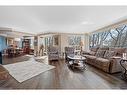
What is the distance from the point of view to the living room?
3590 mm

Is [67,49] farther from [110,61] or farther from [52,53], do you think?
[110,61]

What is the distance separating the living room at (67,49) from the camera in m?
3.59

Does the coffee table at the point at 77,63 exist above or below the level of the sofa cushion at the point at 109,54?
below

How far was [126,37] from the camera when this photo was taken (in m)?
5.93

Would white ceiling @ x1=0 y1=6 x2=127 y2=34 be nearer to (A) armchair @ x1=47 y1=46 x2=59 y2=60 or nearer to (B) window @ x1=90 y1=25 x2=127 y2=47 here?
(B) window @ x1=90 y1=25 x2=127 y2=47

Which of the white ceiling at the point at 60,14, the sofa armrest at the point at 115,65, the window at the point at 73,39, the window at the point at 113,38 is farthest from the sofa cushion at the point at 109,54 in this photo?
the window at the point at 73,39

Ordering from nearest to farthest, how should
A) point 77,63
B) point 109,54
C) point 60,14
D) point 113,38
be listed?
point 60,14, point 109,54, point 77,63, point 113,38

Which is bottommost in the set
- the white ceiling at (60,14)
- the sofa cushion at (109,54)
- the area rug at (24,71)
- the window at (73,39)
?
the area rug at (24,71)

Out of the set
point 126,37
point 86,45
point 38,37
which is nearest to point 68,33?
point 86,45

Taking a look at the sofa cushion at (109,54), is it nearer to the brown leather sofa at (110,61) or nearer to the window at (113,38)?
the brown leather sofa at (110,61)

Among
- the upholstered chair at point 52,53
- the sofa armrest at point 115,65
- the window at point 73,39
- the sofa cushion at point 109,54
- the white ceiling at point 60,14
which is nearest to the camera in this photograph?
the white ceiling at point 60,14

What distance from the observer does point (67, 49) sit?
8.29 m

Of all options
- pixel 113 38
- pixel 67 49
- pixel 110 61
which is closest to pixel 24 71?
pixel 110 61
